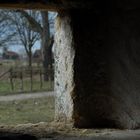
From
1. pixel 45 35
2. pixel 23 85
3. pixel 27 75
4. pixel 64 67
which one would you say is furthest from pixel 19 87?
pixel 64 67

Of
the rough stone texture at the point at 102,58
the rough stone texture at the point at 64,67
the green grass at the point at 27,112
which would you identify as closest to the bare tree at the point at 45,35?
the green grass at the point at 27,112

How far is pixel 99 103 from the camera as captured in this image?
9.25 metres

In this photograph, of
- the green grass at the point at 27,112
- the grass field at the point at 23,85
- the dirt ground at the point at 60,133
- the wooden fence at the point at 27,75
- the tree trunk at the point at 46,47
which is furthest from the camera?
the tree trunk at the point at 46,47

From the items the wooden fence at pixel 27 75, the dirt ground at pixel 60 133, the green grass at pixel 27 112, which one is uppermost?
the wooden fence at pixel 27 75

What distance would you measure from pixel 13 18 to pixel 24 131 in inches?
707

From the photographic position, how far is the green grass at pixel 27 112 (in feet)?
41.4

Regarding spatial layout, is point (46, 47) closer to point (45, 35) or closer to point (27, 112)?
point (45, 35)

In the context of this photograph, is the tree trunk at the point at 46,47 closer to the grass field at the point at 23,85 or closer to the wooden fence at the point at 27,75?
the wooden fence at the point at 27,75

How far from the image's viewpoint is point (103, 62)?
30.5ft

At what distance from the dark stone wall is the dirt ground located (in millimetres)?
298

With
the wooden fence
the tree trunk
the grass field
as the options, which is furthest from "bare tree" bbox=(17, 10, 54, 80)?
the grass field

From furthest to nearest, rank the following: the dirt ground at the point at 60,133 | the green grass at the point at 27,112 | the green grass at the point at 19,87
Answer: the green grass at the point at 19,87 → the green grass at the point at 27,112 → the dirt ground at the point at 60,133

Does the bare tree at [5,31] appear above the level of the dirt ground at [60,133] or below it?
above

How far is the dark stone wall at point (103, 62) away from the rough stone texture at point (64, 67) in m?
0.13
